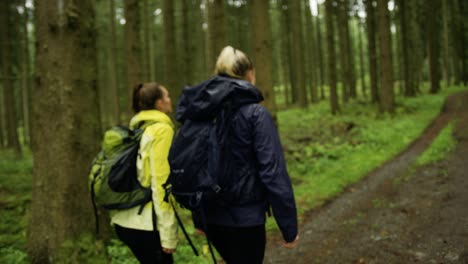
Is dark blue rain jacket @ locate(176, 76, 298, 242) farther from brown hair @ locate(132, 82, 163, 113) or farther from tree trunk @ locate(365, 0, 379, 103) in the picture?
tree trunk @ locate(365, 0, 379, 103)

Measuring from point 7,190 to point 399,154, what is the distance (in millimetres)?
10840

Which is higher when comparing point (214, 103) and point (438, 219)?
point (214, 103)

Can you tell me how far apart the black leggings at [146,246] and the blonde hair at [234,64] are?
138 cm

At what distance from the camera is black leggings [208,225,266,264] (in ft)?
8.69

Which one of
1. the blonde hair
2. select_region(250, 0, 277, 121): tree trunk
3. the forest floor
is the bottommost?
the forest floor

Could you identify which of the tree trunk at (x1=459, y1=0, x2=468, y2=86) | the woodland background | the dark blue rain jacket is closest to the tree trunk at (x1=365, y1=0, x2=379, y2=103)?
the woodland background

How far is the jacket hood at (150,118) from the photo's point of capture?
10.3ft

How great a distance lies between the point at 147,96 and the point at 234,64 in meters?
0.89

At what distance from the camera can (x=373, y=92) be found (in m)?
22.6

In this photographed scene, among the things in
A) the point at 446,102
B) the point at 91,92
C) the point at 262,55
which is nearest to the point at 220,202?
the point at 91,92

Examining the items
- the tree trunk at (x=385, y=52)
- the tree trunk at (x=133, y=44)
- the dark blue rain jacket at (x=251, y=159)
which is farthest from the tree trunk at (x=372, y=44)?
the dark blue rain jacket at (x=251, y=159)

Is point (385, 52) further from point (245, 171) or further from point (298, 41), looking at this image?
point (245, 171)

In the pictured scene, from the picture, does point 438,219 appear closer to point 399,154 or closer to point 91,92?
point 91,92

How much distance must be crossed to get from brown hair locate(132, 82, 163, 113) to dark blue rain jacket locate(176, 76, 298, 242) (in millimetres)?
717
